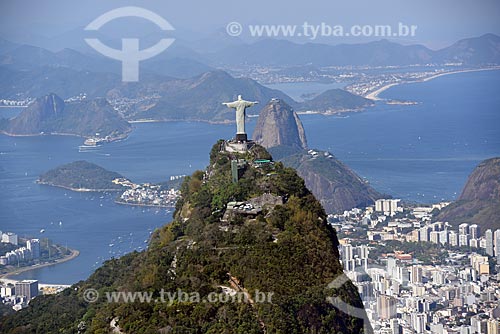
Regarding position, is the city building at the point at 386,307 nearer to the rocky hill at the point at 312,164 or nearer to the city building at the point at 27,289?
the city building at the point at 27,289

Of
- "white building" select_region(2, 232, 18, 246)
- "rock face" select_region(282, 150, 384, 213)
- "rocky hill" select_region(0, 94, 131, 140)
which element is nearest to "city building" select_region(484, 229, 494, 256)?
"rock face" select_region(282, 150, 384, 213)

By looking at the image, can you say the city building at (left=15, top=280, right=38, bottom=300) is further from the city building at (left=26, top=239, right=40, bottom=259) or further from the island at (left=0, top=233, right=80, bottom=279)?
the city building at (left=26, top=239, right=40, bottom=259)

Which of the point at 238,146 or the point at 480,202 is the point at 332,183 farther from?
the point at 238,146

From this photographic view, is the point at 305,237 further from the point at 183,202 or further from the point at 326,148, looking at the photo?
the point at 326,148

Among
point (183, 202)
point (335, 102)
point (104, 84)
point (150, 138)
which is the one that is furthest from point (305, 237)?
point (104, 84)

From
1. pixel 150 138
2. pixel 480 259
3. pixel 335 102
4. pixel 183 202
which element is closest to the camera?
pixel 183 202

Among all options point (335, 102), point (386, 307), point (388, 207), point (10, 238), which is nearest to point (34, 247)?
point (10, 238)
